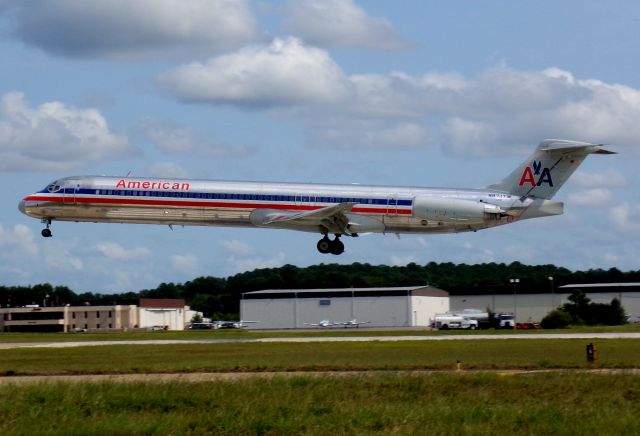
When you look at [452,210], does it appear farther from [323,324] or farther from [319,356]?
[323,324]

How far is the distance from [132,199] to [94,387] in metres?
28.3

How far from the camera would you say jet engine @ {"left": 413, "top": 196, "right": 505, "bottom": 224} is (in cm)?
5128

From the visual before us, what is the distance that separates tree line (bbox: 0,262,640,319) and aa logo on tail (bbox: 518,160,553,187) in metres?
57.5

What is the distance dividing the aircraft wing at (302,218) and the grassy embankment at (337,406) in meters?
25.0

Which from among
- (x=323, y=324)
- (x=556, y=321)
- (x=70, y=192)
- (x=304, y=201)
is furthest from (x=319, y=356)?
(x=323, y=324)

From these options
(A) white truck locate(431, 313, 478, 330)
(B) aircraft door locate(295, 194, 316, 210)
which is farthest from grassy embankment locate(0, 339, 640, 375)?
(A) white truck locate(431, 313, 478, 330)

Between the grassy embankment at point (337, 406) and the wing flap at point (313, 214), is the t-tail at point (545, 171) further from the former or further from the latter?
the grassy embankment at point (337, 406)

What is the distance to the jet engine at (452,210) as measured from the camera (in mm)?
51281

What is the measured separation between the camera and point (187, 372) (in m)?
31.4

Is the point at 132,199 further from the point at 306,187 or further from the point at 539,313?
the point at 539,313

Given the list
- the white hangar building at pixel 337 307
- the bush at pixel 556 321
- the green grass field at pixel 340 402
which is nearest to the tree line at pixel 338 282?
the white hangar building at pixel 337 307

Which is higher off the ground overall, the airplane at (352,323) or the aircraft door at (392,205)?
the aircraft door at (392,205)

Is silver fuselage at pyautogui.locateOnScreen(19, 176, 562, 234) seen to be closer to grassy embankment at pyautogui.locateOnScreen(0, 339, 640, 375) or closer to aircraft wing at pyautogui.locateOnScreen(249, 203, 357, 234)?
aircraft wing at pyautogui.locateOnScreen(249, 203, 357, 234)

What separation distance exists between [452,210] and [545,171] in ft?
18.7
